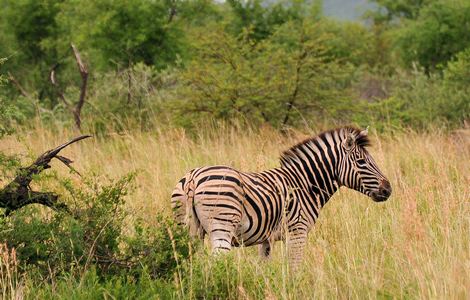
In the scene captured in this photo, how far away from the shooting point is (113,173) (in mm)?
9406

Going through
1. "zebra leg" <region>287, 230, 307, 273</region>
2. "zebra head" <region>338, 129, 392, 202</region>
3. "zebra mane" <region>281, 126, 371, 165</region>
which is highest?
"zebra mane" <region>281, 126, 371, 165</region>

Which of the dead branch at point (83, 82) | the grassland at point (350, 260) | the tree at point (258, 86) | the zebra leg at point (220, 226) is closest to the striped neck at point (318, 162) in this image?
the grassland at point (350, 260)

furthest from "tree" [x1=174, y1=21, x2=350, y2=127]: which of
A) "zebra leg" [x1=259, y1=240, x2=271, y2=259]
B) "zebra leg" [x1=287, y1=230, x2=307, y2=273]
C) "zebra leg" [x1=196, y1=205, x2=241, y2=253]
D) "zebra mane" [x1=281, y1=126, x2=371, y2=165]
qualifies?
"zebra leg" [x1=196, y1=205, x2=241, y2=253]

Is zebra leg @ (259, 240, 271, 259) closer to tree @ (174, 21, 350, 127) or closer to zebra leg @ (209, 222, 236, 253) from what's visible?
zebra leg @ (209, 222, 236, 253)

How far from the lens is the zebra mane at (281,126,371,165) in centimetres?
605

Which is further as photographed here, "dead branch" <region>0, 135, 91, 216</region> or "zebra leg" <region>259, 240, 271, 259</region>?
"zebra leg" <region>259, 240, 271, 259</region>

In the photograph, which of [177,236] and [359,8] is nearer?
[177,236]

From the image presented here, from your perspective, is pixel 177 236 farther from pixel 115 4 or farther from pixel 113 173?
pixel 115 4

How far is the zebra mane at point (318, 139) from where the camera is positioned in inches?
238

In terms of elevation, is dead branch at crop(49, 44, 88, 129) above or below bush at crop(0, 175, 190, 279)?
above

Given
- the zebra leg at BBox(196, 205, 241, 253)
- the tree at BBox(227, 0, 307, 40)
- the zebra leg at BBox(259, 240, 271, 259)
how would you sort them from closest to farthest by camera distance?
the zebra leg at BBox(196, 205, 241, 253) < the zebra leg at BBox(259, 240, 271, 259) < the tree at BBox(227, 0, 307, 40)

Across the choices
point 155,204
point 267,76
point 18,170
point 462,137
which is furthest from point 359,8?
point 18,170

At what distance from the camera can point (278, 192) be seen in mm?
5703

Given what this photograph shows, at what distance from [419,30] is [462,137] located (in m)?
14.7
